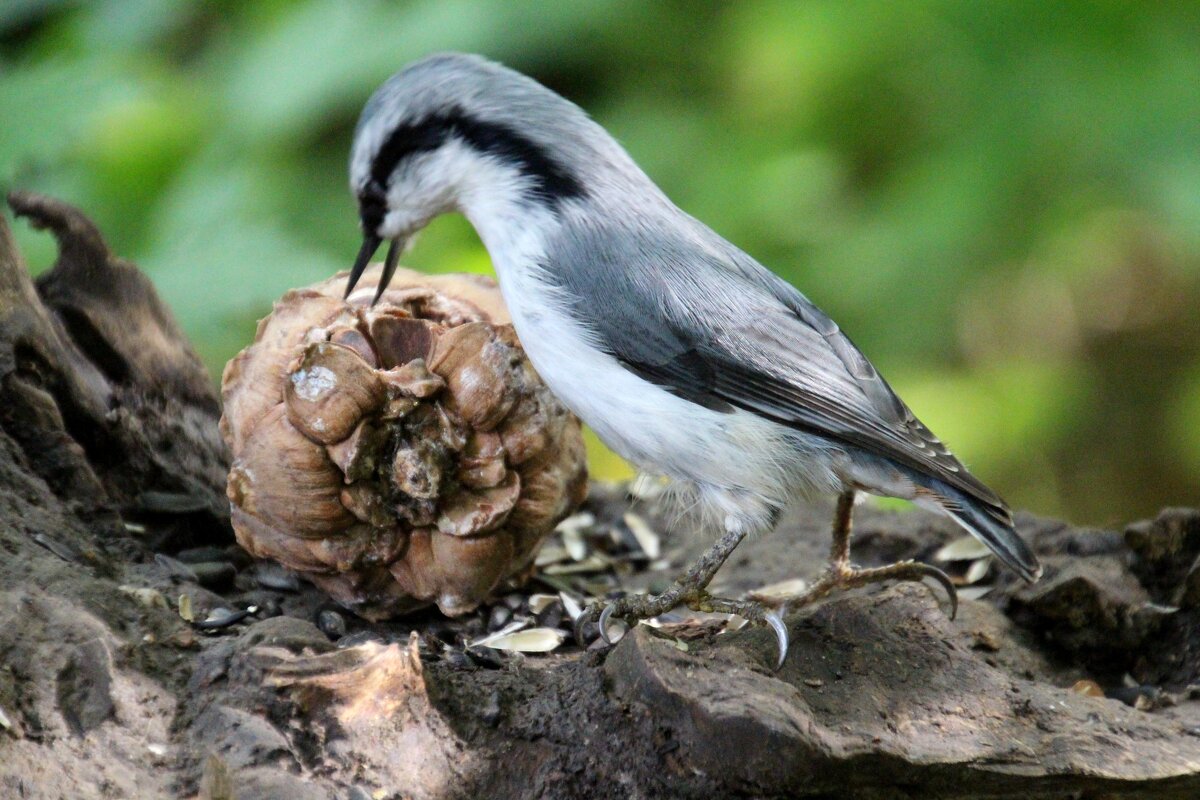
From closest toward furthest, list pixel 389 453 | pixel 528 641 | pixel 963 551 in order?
pixel 389 453 < pixel 528 641 < pixel 963 551

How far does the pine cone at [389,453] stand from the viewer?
1.94 m

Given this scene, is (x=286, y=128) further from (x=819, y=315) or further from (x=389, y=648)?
(x=389, y=648)

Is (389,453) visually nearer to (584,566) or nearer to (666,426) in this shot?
(666,426)

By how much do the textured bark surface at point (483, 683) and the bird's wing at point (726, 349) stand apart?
30 cm

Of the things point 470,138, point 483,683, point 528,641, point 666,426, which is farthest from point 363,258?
point 483,683

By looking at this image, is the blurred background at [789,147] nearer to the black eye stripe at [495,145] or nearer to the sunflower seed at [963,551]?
the black eye stripe at [495,145]

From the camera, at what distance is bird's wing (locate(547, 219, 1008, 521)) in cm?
212

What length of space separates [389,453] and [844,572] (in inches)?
33.8

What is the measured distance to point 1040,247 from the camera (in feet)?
11.3

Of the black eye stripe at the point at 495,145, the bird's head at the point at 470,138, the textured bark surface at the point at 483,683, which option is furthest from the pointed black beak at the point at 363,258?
the textured bark surface at the point at 483,683

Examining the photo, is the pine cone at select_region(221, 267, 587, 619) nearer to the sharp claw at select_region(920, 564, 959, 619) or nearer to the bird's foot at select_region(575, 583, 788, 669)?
the bird's foot at select_region(575, 583, 788, 669)

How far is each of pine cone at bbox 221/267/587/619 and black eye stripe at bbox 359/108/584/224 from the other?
30 centimetres

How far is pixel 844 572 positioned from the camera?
2270 mm

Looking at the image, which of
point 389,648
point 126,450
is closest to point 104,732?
point 389,648
